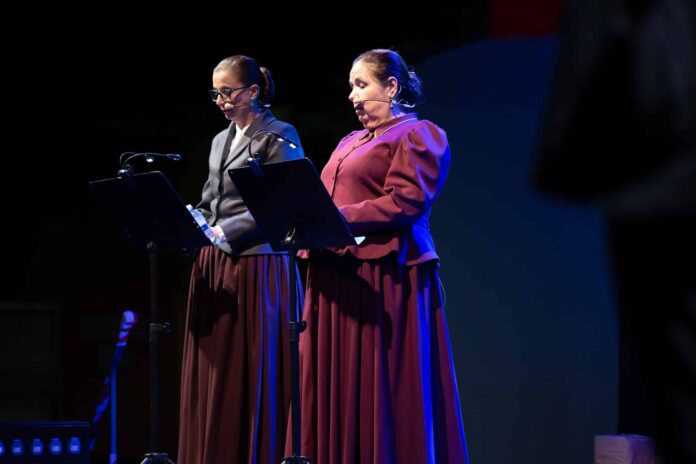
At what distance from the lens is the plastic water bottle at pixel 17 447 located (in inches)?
156

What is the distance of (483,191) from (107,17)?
75.3 inches

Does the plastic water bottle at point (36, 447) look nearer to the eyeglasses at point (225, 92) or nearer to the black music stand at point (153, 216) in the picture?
the black music stand at point (153, 216)

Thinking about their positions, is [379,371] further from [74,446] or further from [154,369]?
[74,446]

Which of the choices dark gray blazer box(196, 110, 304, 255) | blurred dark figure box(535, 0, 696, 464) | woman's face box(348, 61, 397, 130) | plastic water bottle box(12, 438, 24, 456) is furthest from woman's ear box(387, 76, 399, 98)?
blurred dark figure box(535, 0, 696, 464)

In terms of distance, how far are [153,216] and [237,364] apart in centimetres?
60

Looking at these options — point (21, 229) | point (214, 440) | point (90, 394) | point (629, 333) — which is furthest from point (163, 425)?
point (629, 333)

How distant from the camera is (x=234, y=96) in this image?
3686 mm

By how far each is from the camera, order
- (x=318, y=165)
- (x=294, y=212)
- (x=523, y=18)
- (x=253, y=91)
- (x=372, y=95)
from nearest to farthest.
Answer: (x=294, y=212), (x=372, y=95), (x=253, y=91), (x=523, y=18), (x=318, y=165)

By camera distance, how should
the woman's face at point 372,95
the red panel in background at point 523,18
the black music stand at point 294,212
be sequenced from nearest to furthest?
the black music stand at point 294,212
the woman's face at point 372,95
the red panel in background at point 523,18

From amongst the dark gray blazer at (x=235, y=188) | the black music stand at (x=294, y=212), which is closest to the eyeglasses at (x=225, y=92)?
the dark gray blazer at (x=235, y=188)

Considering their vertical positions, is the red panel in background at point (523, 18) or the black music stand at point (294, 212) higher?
the red panel in background at point (523, 18)

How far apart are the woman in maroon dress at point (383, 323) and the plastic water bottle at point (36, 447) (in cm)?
137

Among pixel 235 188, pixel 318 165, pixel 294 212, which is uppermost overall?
pixel 318 165

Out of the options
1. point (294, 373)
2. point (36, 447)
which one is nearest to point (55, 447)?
point (36, 447)
